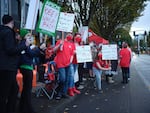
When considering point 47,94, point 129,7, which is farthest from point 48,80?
point 129,7

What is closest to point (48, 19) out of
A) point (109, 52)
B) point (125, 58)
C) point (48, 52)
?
point (48, 52)

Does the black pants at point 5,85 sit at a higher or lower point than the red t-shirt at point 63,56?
lower

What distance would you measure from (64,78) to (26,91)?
2.89 m

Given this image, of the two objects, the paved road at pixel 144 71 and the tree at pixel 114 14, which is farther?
the tree at pixel 114 14

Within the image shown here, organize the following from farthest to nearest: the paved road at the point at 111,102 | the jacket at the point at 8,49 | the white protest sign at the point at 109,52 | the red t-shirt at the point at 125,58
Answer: the red t-shirt at the point at 125,58, the white protest sign at the point at 109,52, the paved road at the point at 111,102, the jacket at the point at 8,49

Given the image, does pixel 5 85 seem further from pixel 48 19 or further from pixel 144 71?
pixel 144 71

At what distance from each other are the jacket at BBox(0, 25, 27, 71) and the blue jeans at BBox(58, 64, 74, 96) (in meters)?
4.04

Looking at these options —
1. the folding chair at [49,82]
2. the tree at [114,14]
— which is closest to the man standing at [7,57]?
the folding chair at [49,82]

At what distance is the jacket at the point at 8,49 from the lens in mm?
6869

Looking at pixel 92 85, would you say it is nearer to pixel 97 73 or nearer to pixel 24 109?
pixel 97 73

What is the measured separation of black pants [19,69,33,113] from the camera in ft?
26.8

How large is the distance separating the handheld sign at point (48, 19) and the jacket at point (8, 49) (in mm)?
2166

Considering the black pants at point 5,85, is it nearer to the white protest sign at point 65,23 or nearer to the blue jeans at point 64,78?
Answer: the blue jeans at point 64,78

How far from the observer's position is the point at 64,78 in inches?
437
